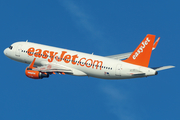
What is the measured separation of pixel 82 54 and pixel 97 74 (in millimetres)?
5191

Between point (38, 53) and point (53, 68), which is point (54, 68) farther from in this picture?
point (38, 53)

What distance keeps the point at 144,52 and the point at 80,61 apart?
1315 cm

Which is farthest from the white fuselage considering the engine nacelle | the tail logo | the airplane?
the engine nacelle

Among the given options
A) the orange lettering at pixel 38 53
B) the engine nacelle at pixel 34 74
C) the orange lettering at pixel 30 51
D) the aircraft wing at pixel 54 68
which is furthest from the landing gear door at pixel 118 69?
the orange lettering at pixel 30 51

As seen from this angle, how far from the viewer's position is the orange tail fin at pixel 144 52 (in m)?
75.5

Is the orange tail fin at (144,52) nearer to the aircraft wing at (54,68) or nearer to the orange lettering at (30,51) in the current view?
the aircraft wing at (54,68)

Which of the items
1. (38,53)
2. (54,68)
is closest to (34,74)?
(54,68)

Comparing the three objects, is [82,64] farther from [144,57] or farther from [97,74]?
[144,57]

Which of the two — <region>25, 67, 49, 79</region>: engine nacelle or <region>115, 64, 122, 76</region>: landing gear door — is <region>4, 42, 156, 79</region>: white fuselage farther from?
<region>25, 67, 49, 79</region>: engine nacelle

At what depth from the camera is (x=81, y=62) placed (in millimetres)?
80938

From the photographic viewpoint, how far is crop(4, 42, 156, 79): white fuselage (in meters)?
77.9

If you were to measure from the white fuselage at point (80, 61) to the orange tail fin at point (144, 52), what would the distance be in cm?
103

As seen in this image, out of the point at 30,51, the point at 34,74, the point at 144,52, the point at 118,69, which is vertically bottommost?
the point at 34,74

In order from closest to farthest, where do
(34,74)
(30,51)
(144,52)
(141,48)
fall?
(144,52) < (141,48) < (34,74) < (30,51)
